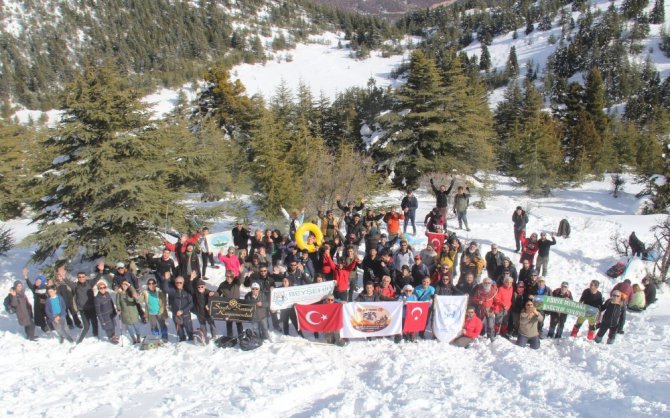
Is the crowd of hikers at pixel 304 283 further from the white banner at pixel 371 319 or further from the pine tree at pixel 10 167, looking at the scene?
the pine tree at pixel 10 167

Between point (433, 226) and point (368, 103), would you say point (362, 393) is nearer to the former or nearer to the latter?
point (433, 226)

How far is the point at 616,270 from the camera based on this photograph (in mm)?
13500

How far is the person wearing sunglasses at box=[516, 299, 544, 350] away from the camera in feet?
29.0

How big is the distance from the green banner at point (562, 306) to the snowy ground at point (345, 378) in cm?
59

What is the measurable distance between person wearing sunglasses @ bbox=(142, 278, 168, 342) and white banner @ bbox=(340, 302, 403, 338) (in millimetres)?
3774

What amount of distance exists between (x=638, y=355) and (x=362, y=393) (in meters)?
5.56

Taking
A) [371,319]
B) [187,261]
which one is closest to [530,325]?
[371,319]

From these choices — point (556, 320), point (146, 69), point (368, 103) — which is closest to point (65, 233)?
point (556, 320)

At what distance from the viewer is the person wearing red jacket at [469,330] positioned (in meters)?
9.05

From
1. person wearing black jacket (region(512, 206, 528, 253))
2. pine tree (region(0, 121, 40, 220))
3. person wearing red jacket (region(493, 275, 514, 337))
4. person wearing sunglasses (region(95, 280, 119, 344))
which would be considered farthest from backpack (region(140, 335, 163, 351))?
pine tree (region(0, 121, 40, 220))

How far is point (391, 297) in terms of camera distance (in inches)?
367

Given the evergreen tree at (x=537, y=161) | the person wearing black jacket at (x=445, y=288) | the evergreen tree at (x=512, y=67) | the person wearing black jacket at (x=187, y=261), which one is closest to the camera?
the person wearing black jacket at (x=445, y=288)

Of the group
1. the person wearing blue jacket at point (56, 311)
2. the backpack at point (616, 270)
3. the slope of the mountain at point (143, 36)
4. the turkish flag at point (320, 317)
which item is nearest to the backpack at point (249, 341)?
the turkish flag at point (320, 317)

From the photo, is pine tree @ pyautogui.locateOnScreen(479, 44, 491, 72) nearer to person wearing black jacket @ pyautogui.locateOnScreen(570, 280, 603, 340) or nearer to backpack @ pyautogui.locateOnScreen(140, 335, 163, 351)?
person wearing black jacket @ pyautogui.locateOnScreen(570, 280, 603, 340)
